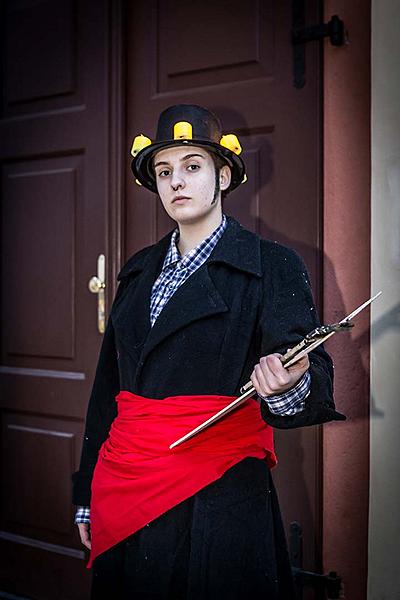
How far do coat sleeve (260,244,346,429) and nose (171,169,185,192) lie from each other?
0.84ft

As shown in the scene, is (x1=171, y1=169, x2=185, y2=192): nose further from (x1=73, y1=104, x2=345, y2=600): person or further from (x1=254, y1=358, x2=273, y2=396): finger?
(x1=254, y1=358, x2=273, y2=396): finger

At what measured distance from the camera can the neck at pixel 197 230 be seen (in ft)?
5.46

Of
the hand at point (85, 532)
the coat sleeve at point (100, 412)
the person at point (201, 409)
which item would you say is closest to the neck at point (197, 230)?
the person at point (201, 409)

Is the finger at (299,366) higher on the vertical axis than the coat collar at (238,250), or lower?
lower

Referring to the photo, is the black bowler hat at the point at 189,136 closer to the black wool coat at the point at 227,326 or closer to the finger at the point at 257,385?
the black wool coat at the point at 227,326

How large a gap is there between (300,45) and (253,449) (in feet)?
4.52

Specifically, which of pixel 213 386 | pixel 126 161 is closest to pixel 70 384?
pixel 126 161

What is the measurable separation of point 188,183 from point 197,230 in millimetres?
123

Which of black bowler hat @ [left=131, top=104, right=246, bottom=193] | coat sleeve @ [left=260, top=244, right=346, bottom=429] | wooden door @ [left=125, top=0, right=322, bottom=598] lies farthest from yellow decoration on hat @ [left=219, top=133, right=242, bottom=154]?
wooden door @ [left=125, top=0, right=322, bottom=598]

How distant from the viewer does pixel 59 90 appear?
2844mm

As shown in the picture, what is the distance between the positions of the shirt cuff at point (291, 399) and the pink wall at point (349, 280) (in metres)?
0.82

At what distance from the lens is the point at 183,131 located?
160 cm

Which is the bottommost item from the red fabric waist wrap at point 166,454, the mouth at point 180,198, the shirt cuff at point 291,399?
the red fabric waist wrap at point 166,454

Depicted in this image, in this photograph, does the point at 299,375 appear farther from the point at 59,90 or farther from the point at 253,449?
the point at 59,90
